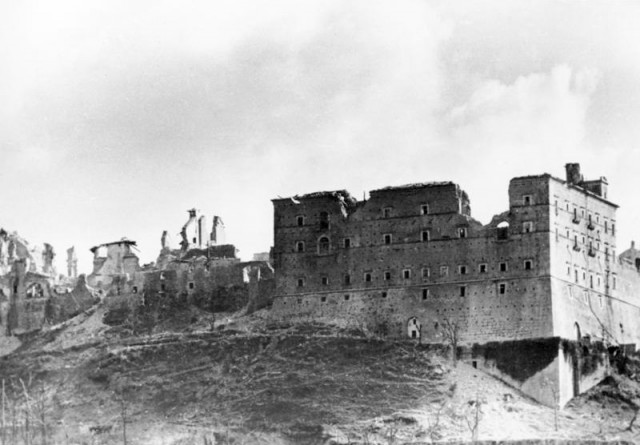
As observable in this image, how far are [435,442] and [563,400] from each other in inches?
392

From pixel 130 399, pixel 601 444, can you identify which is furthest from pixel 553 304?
pixel 130 399

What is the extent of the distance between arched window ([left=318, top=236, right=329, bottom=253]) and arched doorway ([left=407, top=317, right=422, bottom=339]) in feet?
25.6

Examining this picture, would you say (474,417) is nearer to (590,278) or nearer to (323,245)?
(590,278)

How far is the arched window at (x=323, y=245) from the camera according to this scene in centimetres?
9625

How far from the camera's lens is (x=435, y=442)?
8038cm

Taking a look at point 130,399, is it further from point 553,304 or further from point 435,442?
point 553,304

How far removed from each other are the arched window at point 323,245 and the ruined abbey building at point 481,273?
90 millimetres

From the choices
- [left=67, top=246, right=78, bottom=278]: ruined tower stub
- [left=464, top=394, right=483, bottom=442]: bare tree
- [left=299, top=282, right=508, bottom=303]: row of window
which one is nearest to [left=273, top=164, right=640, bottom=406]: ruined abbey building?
[left=299, top=282, right=508, bottom=303]: row of window

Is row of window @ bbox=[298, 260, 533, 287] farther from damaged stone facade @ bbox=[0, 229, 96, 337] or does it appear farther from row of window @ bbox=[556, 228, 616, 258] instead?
damaged stone facade @ bbox=[0, 229, 96, 337]

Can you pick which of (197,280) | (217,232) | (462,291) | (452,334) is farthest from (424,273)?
(217,232)

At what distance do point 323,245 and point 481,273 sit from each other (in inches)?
438

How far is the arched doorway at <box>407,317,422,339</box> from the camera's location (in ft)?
301

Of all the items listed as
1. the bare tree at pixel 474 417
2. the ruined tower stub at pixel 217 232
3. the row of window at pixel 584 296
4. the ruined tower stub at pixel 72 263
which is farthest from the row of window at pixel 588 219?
the ruined tower stub at pixel 72 263

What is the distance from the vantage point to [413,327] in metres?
92.1
